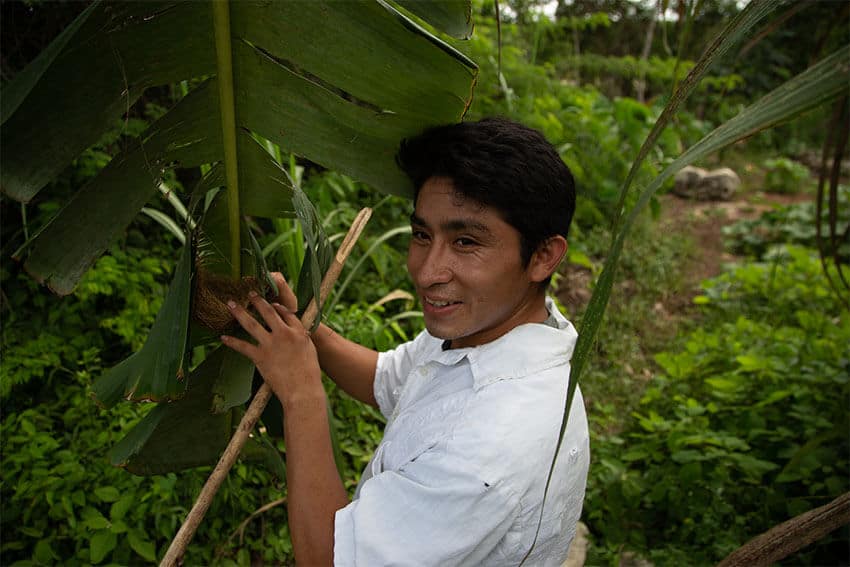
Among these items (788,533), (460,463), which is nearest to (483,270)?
(460,463)

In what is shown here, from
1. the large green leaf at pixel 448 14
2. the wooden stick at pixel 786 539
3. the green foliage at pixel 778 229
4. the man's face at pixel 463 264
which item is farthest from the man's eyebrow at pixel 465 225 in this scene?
the green foliage at pixel 778 229

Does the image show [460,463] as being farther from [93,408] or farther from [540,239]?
[93,408]

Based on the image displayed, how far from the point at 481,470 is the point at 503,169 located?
566 millimetres

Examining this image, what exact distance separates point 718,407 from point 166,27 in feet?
8.43

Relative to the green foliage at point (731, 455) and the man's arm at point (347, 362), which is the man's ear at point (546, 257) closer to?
the man's arm at point (347, 362)

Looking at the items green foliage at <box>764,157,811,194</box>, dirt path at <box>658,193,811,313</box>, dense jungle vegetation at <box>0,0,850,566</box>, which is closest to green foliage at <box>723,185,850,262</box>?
dirt path at <box>658,193,811,313</box>

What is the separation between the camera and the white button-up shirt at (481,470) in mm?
1074

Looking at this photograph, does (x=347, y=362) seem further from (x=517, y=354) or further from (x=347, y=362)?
(x=517, y=354)

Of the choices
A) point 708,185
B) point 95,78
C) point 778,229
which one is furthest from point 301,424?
point 708,185

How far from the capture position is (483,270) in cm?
129

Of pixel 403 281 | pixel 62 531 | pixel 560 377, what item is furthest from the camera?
pixel 403 281

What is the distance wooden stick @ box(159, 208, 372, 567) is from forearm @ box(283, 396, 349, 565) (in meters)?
0.08

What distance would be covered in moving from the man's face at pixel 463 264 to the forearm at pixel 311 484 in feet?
0.98

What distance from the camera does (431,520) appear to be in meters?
1.07
